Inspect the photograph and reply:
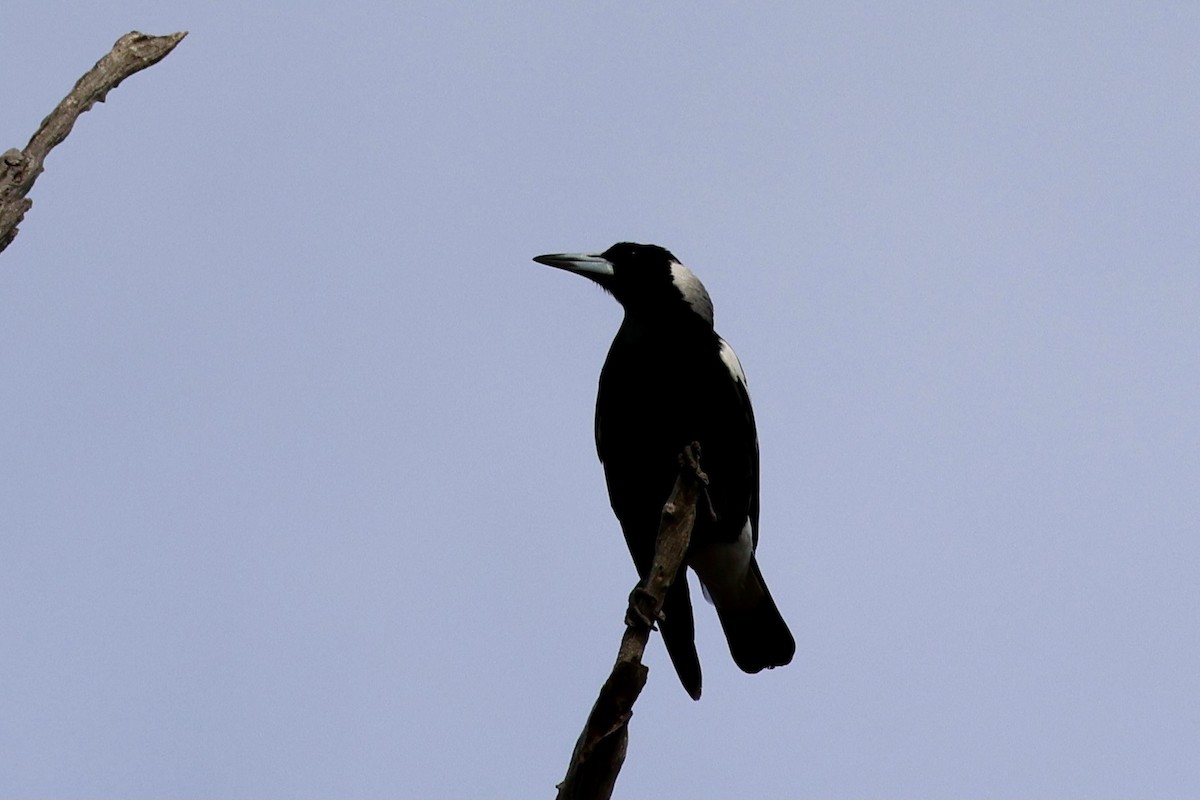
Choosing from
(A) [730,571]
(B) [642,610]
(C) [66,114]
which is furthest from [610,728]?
(A) [730,571]

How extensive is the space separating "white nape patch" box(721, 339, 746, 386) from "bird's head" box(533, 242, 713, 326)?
20cm

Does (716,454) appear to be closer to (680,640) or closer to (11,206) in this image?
(680,640)

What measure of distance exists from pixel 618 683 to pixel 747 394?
282cm

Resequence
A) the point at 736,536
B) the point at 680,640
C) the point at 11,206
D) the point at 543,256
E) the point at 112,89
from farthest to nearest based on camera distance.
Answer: the point at 543,256
the point at 736,536
the point at 680,640
the point at 112,89
the point at 11,206

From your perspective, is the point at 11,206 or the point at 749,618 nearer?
the point at 11,206

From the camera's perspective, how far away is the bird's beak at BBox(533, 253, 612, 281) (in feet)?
21.6

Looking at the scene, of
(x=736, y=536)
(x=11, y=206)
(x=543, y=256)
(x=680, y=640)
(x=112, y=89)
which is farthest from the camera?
(x=543, y=256)

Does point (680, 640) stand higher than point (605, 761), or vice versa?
point (680, 640)

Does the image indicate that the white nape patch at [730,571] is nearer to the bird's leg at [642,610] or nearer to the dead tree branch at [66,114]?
the bird's leg at [642,610]

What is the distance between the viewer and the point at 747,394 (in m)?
6.15

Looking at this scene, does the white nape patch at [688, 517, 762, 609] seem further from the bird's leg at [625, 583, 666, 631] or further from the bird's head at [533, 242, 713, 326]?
the bird's leg at [625, 583, 666, 631]

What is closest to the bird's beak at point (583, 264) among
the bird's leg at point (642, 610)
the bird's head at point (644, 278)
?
the bird's head at point (644, 278)

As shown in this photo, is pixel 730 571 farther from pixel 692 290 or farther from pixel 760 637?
pixel 692 290

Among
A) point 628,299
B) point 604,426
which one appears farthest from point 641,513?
point 628,299
